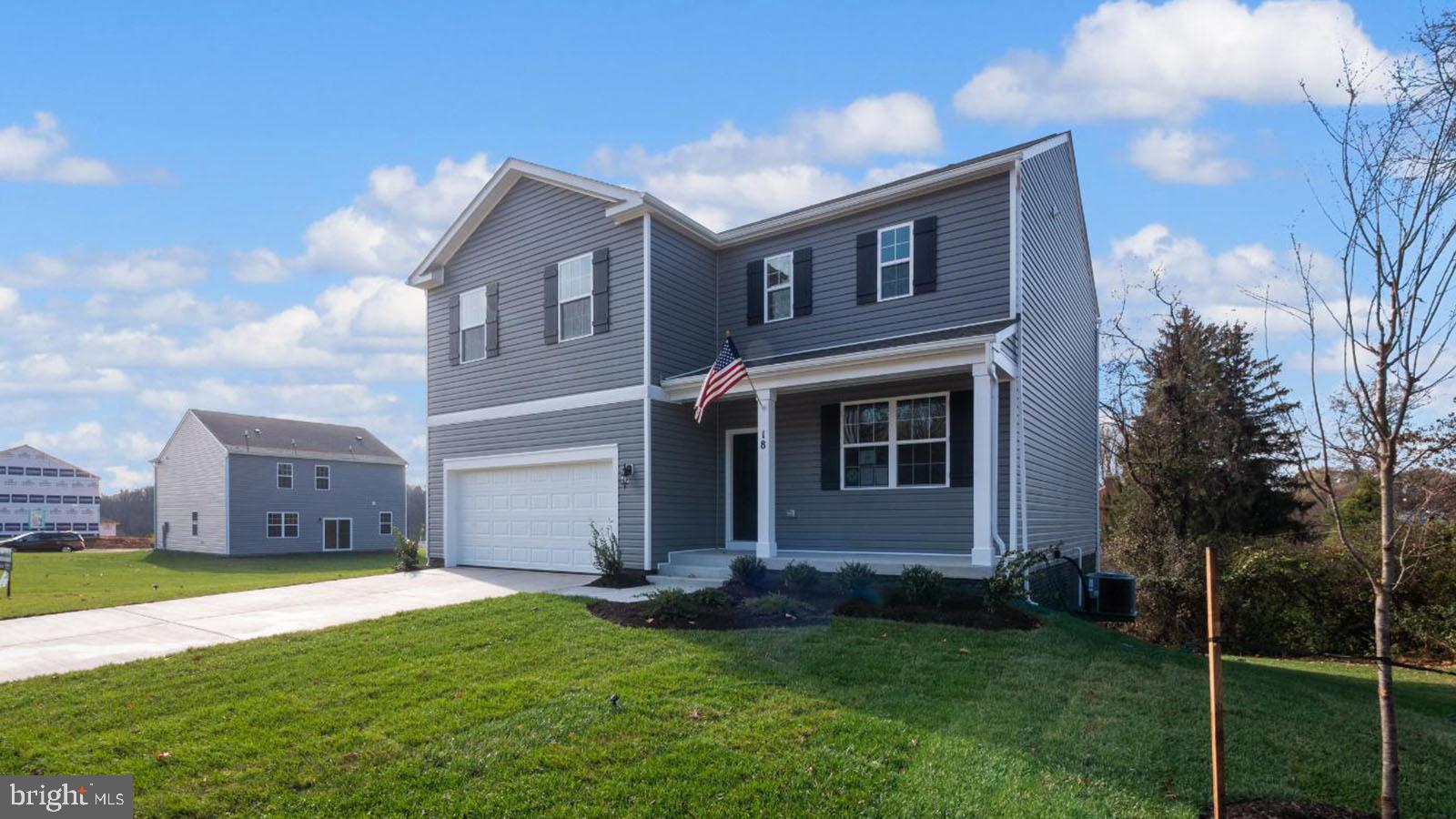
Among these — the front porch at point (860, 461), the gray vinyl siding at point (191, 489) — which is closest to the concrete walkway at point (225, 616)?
the front porch at point (860, 461)

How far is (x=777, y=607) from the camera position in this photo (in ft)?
29.0

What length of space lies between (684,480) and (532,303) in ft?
14.7

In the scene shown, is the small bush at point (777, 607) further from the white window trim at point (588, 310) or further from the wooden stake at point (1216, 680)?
the white window trim at point (588, 310)

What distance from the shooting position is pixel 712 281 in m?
14.4

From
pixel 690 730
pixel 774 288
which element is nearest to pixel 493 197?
pixel 774 288

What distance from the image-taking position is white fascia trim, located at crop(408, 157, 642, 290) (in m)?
13.3

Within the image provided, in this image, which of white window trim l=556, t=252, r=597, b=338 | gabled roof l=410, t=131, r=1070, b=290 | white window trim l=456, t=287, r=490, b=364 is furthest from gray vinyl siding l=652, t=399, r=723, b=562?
white window trim l=456, t=287, r=490, b=364

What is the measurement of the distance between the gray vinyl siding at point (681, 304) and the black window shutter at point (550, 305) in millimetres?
2247

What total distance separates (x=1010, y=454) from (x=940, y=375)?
143cm

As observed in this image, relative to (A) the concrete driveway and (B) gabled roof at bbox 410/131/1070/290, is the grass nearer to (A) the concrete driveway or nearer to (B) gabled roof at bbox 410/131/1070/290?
(A) the concrete driveway

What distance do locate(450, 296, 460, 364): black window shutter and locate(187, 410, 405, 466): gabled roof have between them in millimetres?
22059

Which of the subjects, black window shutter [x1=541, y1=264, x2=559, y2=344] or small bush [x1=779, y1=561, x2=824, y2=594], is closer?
small bush [x1=779, y1=561, x2=824, y2=594]

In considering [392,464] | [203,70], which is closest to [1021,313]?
[203,70]

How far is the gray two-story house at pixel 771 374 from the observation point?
37.0ft
